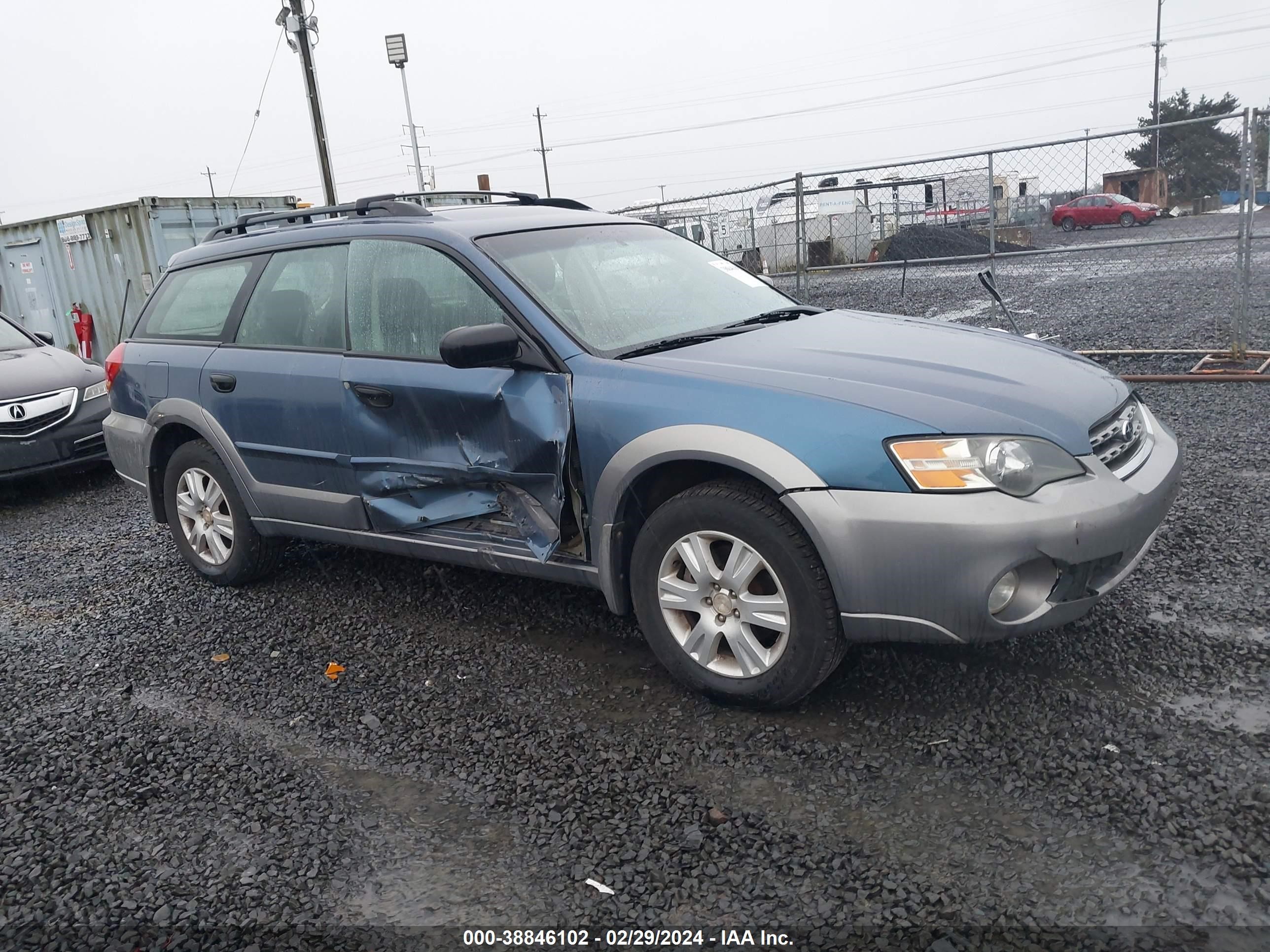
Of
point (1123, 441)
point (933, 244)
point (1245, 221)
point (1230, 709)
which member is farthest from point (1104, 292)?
point (1230, 709)

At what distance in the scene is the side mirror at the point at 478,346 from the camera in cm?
354

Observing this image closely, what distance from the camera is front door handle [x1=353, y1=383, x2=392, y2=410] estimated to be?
4.07m

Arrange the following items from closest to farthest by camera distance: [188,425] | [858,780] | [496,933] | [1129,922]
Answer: [1129,922]
[496,933]
[858,780]
[188,425]

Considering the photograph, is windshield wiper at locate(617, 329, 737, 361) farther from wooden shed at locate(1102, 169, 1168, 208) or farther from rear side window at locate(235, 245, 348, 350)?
wooden shed at locate(1102, 169, 1168, 208)

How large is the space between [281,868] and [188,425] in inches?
112

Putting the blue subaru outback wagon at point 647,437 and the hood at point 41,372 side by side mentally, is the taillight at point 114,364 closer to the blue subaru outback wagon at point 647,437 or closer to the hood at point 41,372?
the blue subaru outback wagon at point 647,437

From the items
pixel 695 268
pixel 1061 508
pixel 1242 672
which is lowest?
pixel 1242 672

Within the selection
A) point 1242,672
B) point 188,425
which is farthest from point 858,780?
point 188,425

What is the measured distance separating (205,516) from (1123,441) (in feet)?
14.0

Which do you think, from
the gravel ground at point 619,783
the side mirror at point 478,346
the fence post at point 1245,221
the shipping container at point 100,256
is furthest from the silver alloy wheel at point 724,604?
the shipping container at point 100,256

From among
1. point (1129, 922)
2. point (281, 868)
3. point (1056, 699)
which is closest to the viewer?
point (1129, 922)

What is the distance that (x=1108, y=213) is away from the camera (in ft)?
94.7

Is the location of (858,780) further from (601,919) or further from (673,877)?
(601,919)

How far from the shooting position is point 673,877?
102 inches
